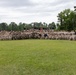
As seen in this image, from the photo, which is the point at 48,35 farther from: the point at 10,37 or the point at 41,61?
the point at 41,61

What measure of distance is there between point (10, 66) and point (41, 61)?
151 centimetres

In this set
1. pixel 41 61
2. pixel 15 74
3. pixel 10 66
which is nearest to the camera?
pixel 15 74

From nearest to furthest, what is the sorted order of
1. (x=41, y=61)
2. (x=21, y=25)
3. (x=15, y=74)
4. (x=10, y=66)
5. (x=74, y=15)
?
(x=15, y=74), (x=10, y=66), (x=41, y=61), (x=74, y=15), (x=21, y=25)

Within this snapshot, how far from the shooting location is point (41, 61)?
953 cm

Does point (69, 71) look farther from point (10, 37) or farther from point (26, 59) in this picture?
point (10, 37)

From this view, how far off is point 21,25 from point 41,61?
7947 cm

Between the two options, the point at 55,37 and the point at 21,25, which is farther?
the point at 21,25

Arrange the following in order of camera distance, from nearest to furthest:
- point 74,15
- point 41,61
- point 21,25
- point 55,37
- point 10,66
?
point 10,66
point 41,61
point 55,37
point 74,15
point 21,25

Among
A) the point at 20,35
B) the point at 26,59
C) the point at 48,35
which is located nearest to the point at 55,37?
the point at 48,35

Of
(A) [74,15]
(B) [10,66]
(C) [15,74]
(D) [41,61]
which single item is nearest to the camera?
(C) [15,74]

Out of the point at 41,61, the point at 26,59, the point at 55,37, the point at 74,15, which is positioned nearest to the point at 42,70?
the point at 41,61

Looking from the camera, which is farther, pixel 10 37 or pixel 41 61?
pixel 10 37

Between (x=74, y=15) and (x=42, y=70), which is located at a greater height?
(x=74, y=15)

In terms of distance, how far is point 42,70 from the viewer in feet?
26.1
